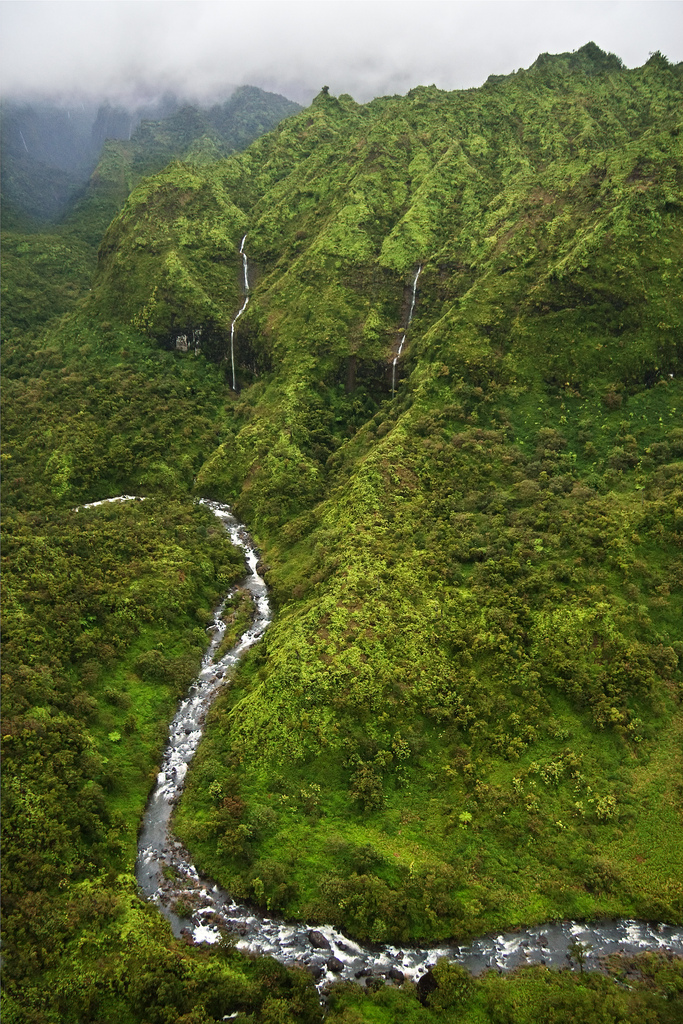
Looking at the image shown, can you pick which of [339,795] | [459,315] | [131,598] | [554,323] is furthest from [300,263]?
[339,795]

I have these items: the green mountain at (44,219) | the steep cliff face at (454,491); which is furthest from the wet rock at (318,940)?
the green mountain at (44,219)

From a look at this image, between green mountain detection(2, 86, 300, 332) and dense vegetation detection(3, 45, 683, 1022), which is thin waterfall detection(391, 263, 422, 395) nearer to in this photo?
dense vegetation detection(3, 45, 683, 1022)

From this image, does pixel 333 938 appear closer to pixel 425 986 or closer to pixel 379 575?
pixel 425 986

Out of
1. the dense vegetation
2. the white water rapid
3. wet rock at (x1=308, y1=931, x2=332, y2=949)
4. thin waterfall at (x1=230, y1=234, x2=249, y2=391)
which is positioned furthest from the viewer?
thin waterfall at (x1=230, y1=234, x2=249, y2=391)

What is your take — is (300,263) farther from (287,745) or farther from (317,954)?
(317,954)

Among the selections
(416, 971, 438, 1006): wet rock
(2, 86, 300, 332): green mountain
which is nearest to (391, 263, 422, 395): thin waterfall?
(2, 86, 300, 332): green mountain
